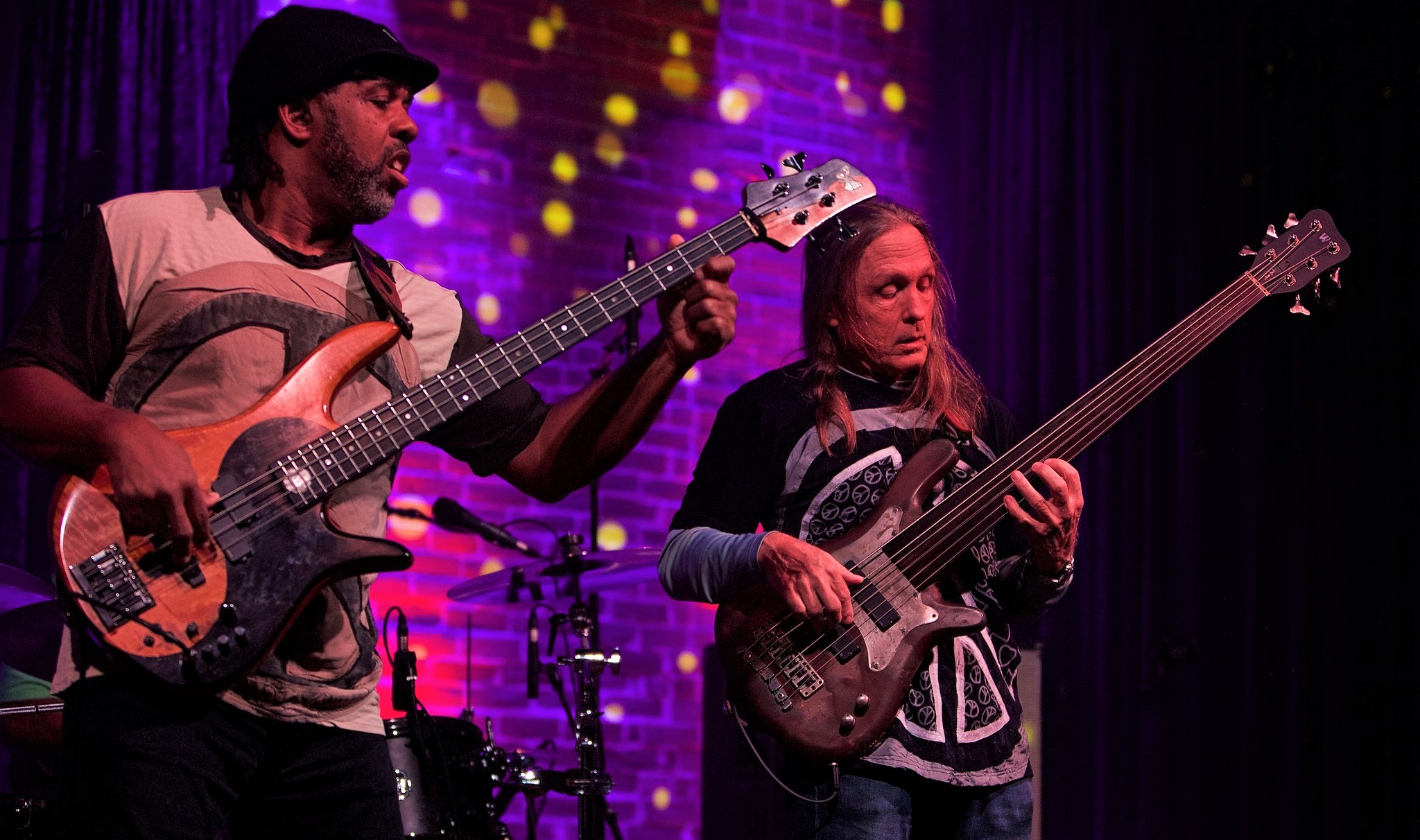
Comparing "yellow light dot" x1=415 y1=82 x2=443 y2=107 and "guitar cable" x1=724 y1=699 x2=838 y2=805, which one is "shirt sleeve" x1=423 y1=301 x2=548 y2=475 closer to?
"guitar cable" x1=724 y1=699 x2=838 y2=805

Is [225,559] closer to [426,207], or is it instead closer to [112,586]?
[112,586]

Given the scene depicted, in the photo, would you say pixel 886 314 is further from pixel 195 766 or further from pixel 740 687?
pixel 195 766

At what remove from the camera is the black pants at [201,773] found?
176cm

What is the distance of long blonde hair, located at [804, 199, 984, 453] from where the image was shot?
8.45 feet

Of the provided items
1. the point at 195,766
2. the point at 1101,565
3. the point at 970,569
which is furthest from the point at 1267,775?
the point at 195,766

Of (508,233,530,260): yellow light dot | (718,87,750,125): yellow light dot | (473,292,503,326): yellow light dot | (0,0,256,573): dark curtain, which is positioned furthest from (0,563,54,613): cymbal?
(718,87,750,125): yellow light dot

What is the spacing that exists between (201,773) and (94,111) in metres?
3.19

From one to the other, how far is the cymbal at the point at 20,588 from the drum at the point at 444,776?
3.18 ft

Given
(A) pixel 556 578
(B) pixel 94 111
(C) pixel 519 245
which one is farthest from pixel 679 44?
(A) pixel 556 578

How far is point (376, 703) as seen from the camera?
2.09m

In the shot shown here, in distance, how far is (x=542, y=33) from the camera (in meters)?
5.10

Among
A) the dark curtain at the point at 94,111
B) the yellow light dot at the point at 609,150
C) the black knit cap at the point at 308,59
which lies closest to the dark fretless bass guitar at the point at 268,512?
the black knit cap at the point at 308,59

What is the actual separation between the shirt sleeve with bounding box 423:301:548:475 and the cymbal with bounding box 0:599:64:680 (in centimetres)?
161

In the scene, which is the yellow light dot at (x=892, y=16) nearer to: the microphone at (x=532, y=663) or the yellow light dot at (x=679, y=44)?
the yellow light dot at (x=679, y=44)
